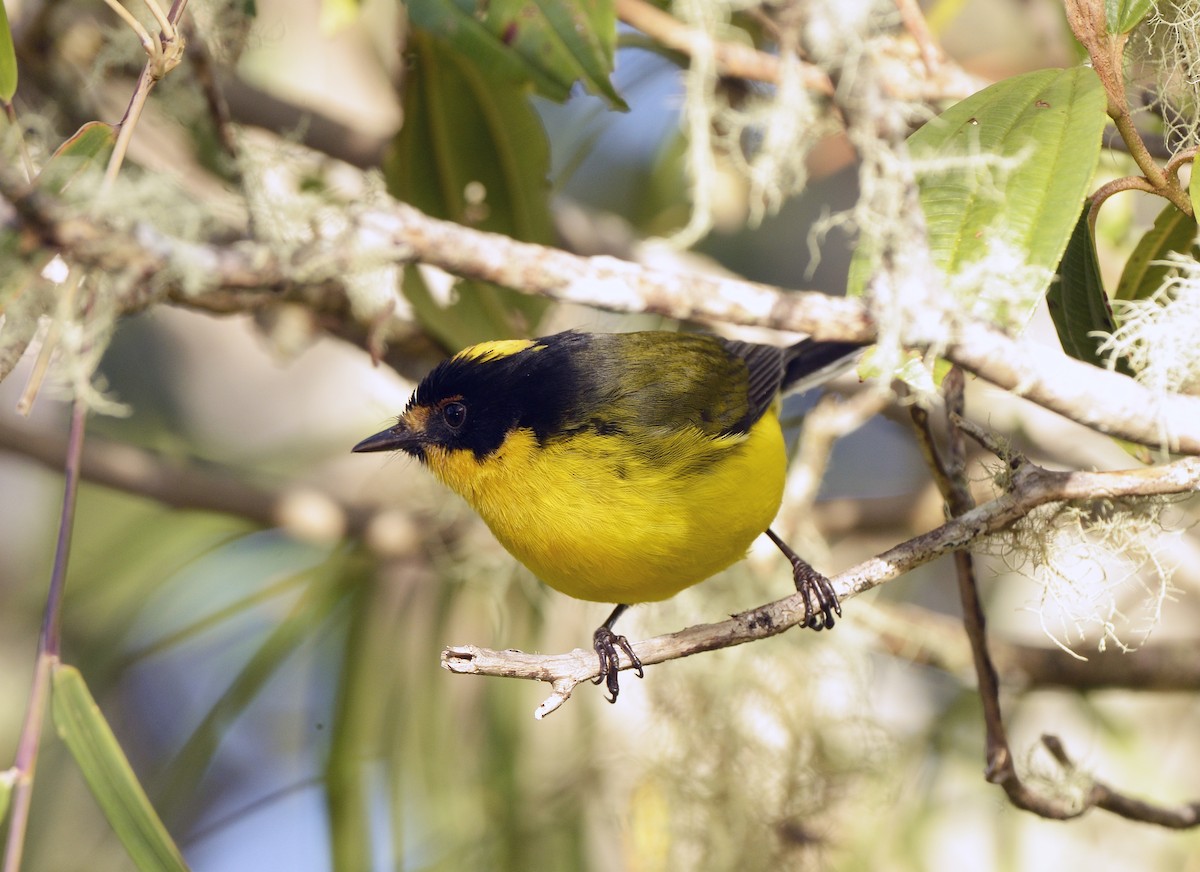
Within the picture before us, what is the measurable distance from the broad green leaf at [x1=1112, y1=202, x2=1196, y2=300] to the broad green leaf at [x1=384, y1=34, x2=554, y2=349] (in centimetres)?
123

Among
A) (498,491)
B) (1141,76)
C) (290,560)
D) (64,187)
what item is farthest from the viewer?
(290,560)

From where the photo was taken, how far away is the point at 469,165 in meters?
2.56

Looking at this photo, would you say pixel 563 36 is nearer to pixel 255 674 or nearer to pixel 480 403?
pixel 480 403

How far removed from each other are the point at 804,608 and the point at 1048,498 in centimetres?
36

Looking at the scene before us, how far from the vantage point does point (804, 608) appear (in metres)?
1.58

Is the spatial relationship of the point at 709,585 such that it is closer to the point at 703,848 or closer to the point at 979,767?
the point at 703,848

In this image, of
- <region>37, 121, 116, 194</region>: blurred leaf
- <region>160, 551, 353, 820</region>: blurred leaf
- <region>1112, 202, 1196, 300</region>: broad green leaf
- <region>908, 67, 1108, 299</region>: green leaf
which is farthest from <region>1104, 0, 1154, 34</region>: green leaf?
<region>160, 551, 353, 820</region>: blurred leaf

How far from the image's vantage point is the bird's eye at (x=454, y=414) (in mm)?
2217

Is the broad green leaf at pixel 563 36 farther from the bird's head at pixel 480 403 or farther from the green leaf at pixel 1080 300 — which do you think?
the green leaf at pixel 1080 300

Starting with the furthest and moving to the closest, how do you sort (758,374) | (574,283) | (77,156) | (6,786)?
(758,374) < (574,283) < (77,156) < (6,786)

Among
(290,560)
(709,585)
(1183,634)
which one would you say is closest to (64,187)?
(709,585)

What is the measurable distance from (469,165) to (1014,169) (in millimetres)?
1428

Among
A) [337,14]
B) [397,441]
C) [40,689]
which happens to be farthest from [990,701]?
[337,14]

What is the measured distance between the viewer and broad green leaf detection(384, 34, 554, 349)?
252cm
